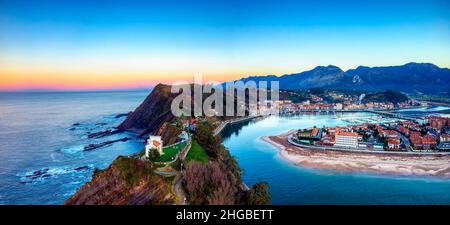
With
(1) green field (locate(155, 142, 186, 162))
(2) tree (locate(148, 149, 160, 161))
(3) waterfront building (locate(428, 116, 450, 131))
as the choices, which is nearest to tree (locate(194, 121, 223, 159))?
(1) green field (locate(155, 142, 186, 162))

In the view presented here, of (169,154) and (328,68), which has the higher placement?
(328,68)

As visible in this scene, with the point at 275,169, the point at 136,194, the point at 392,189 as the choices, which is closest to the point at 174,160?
the point at 136,194

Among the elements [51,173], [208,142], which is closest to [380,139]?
[208,142]

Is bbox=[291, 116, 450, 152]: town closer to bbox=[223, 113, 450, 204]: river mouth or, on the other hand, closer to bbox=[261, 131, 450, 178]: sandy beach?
bbox=[261, 131, 450, 178]: sandy beach

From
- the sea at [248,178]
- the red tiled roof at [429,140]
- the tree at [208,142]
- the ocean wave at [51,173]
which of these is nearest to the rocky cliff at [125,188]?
the sea at [248,178]

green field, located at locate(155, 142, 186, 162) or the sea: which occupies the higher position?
green field, located at locate(155, 142, 186, 162)

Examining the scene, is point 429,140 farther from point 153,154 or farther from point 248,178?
point 153,154
